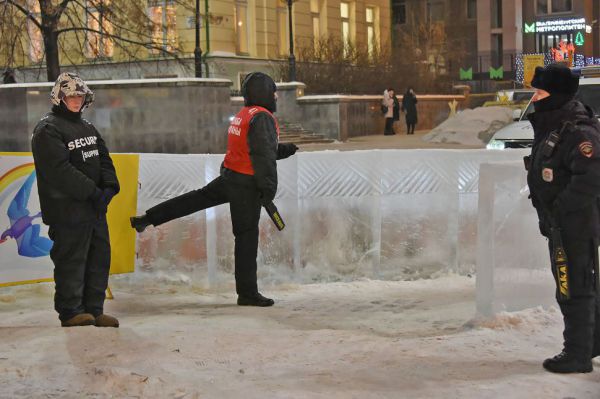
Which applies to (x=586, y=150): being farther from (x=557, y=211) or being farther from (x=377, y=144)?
(x=377, y=144)

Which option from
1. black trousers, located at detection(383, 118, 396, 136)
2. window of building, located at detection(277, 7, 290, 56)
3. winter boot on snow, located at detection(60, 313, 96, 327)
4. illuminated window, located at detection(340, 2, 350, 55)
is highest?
illuminated window, located at detection(340, 2, 350, 55)

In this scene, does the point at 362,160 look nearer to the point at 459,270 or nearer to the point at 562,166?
the point at 459,270

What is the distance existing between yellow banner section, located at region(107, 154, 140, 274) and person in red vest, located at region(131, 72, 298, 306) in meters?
0.14

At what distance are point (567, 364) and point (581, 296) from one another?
15.3 inches

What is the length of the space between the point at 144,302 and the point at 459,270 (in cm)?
315

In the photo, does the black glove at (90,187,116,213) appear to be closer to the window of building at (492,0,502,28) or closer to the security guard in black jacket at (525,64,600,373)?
the security guard in black jacket at (525,64,600,373)

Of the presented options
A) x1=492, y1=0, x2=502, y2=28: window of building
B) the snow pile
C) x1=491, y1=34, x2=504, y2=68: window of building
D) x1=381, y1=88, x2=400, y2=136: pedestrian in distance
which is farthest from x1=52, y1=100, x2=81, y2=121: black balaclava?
x1=492, y1=0, x2=502, y2=28: window of building

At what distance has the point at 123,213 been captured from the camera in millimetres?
7742

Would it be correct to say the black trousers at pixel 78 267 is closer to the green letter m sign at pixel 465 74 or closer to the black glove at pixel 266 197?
the black glove at pixel 266 197

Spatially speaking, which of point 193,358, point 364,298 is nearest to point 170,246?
point 364,298

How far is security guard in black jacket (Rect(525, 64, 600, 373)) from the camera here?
4.75 meters

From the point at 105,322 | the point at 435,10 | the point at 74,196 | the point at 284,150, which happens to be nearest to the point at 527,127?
the point at 284,150

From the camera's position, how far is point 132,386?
14.8 ft

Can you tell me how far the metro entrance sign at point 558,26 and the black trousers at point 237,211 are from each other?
6755 cm
